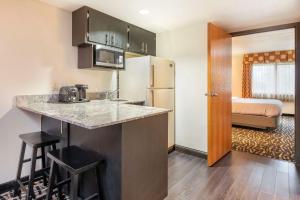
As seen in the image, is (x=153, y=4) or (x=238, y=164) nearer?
(x=153, y=4)

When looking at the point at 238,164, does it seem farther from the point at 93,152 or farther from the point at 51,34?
the point at 51,34

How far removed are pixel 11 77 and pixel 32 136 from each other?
72 centimetres

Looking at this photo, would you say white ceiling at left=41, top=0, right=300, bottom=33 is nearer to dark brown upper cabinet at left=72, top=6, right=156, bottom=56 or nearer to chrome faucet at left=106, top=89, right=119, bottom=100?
dark brown upper cabinet at left=72, top=6, right=156, bottom=56

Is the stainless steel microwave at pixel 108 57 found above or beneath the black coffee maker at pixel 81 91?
above

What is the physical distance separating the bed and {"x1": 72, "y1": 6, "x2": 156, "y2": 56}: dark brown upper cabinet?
334 cm

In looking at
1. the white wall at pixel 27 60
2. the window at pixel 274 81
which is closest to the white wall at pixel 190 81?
the white wall at pixel 27 60

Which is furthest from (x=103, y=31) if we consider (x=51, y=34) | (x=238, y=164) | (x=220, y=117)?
(x=238, y=164)

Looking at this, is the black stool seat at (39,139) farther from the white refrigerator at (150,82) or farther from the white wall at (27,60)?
the white refrigerator at (150,82)

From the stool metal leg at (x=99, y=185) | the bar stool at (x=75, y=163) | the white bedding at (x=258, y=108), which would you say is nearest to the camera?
the bar stool at (x=75, y=163)

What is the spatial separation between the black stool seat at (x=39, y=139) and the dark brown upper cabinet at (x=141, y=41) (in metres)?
1.78

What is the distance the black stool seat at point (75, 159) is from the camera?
1.45 m

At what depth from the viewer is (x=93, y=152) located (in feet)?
5.68

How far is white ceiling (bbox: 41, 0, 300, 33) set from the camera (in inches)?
93.7

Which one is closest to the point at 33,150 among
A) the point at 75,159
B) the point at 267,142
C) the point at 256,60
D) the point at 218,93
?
the point at 75,159
